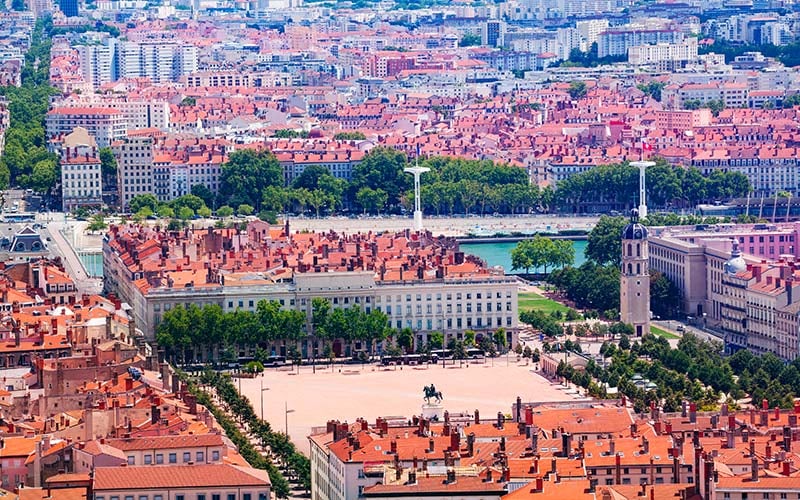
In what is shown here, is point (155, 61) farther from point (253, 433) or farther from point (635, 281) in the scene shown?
point (253, 433)

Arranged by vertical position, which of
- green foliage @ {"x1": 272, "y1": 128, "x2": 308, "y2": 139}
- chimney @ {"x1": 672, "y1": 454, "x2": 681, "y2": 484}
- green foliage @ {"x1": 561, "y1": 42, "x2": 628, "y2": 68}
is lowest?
green foliage @ {"x1": 561, "y1": 42, "x2": 628, "y2": 68}

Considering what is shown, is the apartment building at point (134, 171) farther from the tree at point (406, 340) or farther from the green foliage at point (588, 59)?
the green foliage at point (588, 59)

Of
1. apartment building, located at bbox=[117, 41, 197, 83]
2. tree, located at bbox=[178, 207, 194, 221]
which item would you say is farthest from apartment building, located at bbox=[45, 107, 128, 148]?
apartment building, located at bbox=[117, 41, 197, 83]

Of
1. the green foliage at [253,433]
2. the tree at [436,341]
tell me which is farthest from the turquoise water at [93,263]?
the green foliage at [253,433]

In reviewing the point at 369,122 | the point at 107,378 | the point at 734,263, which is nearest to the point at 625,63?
the point at 369,122

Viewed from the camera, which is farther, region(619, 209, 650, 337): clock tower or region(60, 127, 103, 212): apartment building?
region(60, 127, 103, 212): apartment building

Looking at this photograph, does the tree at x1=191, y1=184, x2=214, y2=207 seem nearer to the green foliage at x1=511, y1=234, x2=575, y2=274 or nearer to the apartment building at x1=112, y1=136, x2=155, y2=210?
the apartment building at x1=112, y1=136, x2=155, y2=210
